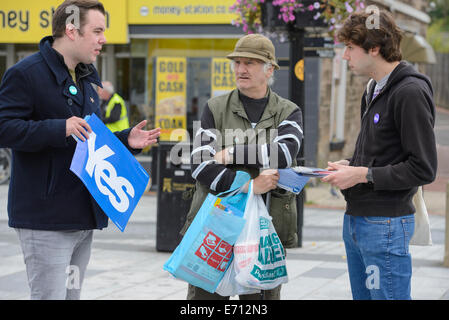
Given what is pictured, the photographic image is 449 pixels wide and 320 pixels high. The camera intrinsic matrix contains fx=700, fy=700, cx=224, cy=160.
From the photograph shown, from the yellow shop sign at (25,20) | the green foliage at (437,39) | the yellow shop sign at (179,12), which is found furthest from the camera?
the green foliage at (437,39)

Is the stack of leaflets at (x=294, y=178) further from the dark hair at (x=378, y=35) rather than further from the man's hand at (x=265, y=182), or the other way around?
the dark hair at (x=378, y=35)

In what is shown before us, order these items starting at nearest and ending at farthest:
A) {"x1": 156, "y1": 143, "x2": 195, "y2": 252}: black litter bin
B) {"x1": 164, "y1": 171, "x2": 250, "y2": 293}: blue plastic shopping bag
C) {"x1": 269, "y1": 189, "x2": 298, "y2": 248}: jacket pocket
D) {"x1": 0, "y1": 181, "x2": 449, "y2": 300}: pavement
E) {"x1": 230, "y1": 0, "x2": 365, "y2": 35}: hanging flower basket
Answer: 1. {"x1": 164, "y1": 171, "x2": 250, "y2": 293}: blue plastic shopping bag
2. {"x1": 269, "y1": 189, "x2": 298, "y2": 248}: jacket pocket
3. {"x1": 0, "y1": 181, "x2": 449, "y2": 300}: pavement
4. {"x1": 156, "y1": 143, "x2": 195, "y2": 252}: black litter bin
5. {"x1": 230, "y1": 0, "x2": 365, "y2": 35}: hanging flower basket

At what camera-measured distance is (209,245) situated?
136 inches

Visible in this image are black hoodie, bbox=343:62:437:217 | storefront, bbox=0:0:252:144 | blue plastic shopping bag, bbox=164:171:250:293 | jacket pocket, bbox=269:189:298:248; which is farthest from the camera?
storefront, bbox=0:0:252:144

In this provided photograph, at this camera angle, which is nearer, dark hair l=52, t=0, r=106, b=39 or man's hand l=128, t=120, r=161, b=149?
dark hair l=52, t=0, r=106, b=39

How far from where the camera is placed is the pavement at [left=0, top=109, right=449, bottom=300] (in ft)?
20.1

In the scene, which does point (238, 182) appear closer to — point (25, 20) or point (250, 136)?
point (250, 136)

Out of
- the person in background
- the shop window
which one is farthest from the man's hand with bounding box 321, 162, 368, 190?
the shop window

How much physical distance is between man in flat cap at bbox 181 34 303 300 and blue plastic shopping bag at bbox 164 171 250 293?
7.4 inches

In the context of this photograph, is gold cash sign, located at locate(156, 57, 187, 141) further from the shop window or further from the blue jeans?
the blue jeans

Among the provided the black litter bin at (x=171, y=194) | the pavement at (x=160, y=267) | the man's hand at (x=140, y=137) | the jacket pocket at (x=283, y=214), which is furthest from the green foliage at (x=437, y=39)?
the man's hand at (x=140, y=137)

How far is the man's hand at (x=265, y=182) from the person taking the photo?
11.6 ft

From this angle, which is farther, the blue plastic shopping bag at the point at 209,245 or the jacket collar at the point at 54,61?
the blue plastic shopping bag at the point at 209,245

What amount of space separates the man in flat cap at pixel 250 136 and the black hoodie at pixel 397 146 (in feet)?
1.50
